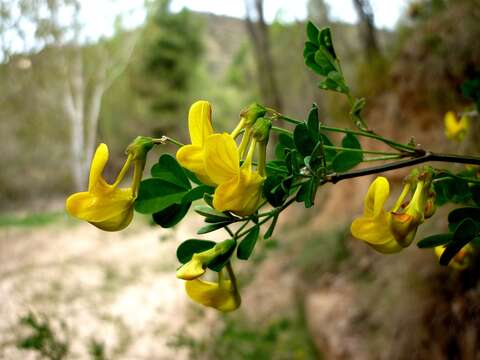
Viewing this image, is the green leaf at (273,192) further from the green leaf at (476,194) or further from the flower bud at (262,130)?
the green leaf at (476,194)

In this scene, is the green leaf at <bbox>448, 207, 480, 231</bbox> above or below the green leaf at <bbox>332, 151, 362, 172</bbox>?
→ below

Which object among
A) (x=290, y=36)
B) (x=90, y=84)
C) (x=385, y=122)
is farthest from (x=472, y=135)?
(x=90, y=84)

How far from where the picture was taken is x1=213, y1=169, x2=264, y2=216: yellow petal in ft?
0.88

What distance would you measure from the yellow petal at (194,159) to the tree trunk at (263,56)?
4118mm

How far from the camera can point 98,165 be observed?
30cm

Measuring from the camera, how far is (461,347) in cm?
109

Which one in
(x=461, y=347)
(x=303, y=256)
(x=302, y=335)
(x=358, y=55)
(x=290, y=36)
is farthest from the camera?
(x=290, y=36)

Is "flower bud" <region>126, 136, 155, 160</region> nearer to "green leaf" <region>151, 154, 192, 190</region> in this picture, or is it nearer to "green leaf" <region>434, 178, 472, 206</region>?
"green leaf" <region>151, 154, 192, 190</region>

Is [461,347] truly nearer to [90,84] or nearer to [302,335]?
[302,335]

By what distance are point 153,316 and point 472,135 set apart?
6.22ft

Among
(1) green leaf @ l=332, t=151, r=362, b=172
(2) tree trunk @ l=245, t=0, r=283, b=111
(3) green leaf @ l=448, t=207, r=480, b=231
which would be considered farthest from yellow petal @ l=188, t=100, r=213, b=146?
(2) tree trunk @ l=245, t=0, r=283, b=111

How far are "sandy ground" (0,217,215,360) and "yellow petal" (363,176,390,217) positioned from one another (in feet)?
3.41

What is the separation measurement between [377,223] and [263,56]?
447cm

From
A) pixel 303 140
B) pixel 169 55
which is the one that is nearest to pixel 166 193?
pixel 303 140
